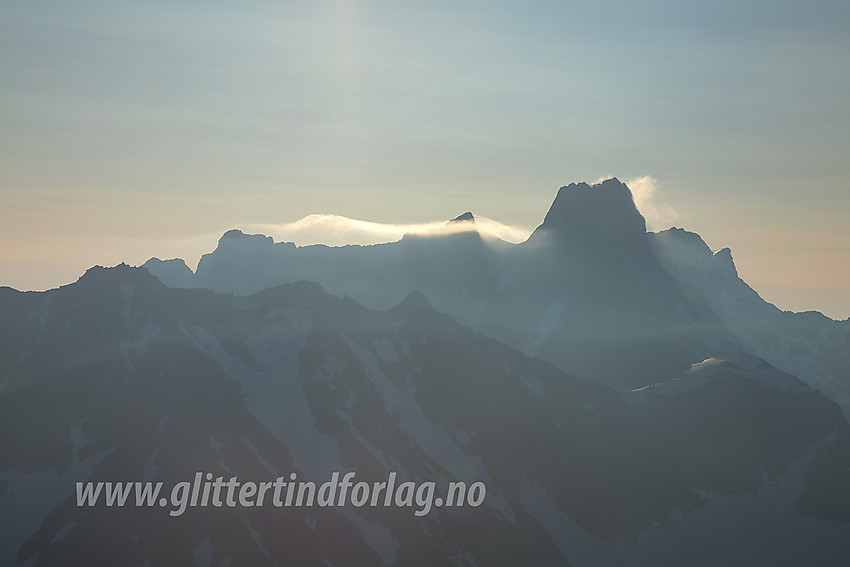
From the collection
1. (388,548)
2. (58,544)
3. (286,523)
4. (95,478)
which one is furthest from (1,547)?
(388,548)

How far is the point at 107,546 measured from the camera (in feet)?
590

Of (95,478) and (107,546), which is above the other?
(95,478)

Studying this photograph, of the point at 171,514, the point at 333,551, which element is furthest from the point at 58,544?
the point at 333,551

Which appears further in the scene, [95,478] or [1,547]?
[95,478]

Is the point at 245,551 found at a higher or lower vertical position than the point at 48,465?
lower

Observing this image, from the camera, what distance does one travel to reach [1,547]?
578ft

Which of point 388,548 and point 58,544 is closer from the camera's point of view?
point 58,544

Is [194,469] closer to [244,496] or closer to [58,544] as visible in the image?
[244,496]

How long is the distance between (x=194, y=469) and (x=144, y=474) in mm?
11160

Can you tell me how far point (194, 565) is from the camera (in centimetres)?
17888

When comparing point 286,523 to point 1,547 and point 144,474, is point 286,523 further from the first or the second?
point 1,547

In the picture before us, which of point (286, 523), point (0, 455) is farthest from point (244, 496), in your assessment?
point (0, 455)

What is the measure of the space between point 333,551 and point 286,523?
12.5 m

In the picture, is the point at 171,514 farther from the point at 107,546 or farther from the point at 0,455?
the point at 0,455
